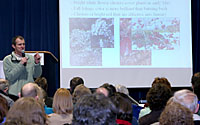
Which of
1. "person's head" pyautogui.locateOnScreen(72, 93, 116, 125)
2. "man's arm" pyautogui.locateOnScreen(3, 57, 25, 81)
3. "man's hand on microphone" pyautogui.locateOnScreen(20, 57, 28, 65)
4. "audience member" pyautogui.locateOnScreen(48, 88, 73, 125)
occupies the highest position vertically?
"man's hand on microphone" pyautogui.locateOnScreen(20, 57, 28, 65)

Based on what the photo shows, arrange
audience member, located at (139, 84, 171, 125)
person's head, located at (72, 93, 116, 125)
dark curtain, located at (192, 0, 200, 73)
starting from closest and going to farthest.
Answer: person's head, located at (72, 93, 116, 125)
audience member, located at (139, 84, 171, 125)
dark curtain, located at (192, 0, 200, 73)

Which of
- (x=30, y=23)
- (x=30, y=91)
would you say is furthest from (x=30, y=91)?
(x=30, y=23)

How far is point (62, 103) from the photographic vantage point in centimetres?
264

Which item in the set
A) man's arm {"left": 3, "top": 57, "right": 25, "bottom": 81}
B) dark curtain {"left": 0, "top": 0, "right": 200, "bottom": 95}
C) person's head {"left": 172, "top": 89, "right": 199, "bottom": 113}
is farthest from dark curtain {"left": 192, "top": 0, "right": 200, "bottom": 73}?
person's head {"left": 172, "top": 89, "right": 199, "bottom": 113}

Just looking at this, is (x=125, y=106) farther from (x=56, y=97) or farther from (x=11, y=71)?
(x=11, y=71)

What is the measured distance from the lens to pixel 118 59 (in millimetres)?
5953

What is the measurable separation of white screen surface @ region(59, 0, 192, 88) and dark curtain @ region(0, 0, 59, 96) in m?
0.78

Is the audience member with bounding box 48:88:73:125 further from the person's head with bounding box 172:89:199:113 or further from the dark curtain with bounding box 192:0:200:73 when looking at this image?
the dark curtain with bounding box 192:0:200:73

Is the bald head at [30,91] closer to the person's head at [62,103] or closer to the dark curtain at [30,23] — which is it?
the person's head at [62,103]

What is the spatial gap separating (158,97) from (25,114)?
153 cm

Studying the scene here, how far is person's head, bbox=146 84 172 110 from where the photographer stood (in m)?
2.85

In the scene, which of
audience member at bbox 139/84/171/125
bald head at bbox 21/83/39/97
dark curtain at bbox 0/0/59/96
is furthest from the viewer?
dark curtain at bbox 0/0/59/96

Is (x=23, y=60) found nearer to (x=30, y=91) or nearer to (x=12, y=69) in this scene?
(x=12, y=69)

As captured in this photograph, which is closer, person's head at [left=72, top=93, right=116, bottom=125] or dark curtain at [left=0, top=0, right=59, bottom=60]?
person's head at [left=72, top=93, right=116, bottom=125]
